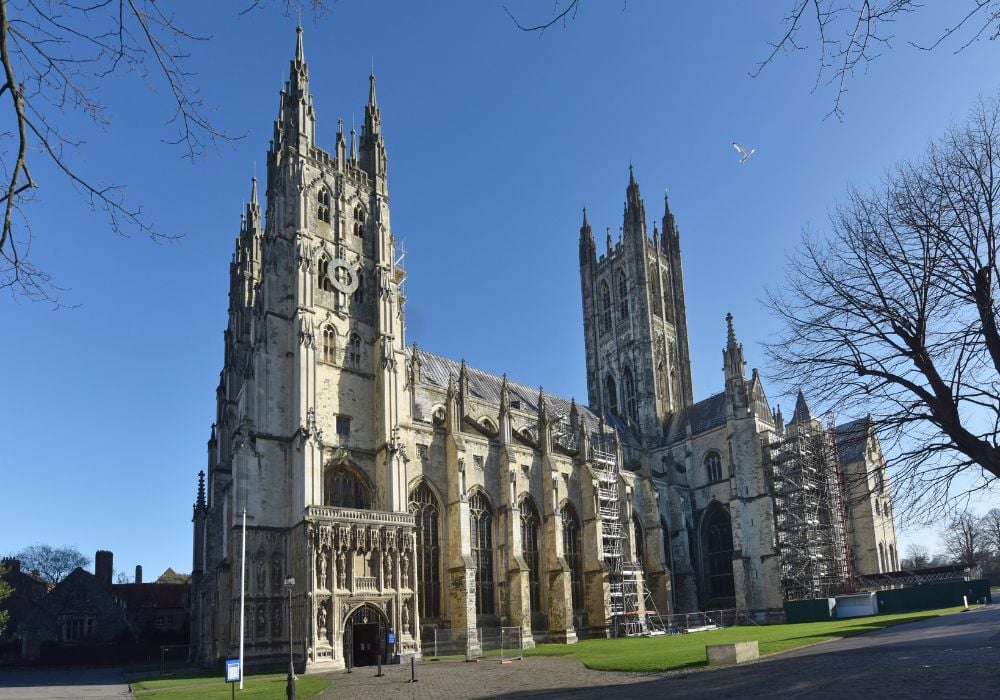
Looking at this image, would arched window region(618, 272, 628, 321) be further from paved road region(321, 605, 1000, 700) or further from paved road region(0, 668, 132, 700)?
paved road region(0, 668, 132, 700)

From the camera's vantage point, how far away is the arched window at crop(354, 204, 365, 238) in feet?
150

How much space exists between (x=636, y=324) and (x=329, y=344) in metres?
35.4

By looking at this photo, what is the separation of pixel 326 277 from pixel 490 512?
16.5m

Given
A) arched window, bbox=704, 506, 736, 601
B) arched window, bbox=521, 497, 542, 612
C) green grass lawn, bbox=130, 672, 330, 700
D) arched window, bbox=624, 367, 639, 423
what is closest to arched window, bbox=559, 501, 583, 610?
arched window, bbox=521, 497, 542, 612

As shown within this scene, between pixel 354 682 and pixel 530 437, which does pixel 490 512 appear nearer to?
pixel 530 437

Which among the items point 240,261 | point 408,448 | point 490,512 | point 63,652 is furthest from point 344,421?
point 63,652

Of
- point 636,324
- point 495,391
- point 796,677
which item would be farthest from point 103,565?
point 796,677

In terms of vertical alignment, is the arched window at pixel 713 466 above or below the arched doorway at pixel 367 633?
above

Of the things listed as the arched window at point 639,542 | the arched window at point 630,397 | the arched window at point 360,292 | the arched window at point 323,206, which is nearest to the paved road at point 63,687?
the arched window at point 360,292

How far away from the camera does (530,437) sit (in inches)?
2095

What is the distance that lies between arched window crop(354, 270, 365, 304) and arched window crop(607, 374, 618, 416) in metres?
33.1

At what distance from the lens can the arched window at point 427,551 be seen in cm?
4050

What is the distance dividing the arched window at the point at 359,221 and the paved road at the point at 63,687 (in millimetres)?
25973

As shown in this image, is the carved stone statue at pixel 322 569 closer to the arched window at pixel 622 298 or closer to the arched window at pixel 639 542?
the arched window at pixel 639 542
